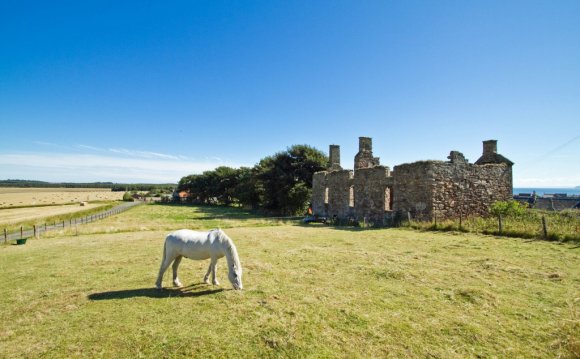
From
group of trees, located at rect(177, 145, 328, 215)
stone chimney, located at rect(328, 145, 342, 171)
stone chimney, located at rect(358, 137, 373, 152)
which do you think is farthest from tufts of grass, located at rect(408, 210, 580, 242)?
group of trees, located at rect(177, 145, 328, 215)

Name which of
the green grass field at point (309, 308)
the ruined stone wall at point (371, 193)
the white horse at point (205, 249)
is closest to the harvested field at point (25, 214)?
the green grass field at point (309, 308)

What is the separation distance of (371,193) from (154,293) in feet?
58.8

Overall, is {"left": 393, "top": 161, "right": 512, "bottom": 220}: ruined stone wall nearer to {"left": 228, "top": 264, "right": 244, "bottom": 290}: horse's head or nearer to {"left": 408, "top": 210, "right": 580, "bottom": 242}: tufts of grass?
{"left": 408, "top": 210, "right": 580, "bottom": 242}: tufts of grass

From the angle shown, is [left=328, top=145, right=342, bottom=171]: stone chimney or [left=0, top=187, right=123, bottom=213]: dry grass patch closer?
[left=328, top=145, right=342, bottom=171]: stone chimney

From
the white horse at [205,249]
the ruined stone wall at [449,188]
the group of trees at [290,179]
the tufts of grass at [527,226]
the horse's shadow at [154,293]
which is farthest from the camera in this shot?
the group of trees at [290,179]

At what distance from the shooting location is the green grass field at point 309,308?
444 cm

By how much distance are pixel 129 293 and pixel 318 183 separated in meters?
23.2

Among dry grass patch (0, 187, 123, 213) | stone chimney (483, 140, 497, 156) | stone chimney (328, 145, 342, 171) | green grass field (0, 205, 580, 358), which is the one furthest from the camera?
dry grass patch (0, 187, 123, 213)

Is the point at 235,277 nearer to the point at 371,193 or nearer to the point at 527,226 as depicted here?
the point at 527,226

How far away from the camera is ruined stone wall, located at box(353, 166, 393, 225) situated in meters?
21.0

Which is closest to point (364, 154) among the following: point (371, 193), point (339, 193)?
point (339, 193)

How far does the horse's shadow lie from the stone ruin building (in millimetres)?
15552

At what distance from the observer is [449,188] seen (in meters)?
18.3

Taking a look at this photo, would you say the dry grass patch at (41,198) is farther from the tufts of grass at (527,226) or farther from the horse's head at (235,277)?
the tufts of grass at (527,226)
